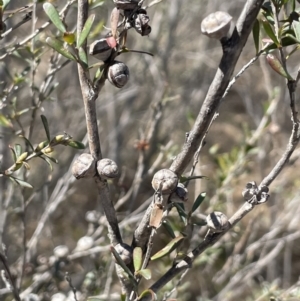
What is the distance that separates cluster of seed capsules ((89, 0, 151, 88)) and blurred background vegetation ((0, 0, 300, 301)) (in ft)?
1.82

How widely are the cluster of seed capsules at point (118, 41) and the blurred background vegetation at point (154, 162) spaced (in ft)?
1.82

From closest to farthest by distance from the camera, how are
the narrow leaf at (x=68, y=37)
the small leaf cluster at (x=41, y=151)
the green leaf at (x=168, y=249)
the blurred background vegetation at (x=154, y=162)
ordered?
the narrow leaf at (x=68, y=37)
the green leaf at (x=168, y=249)
the small leaf cluster at (x=41, y=151)
the blurred background vegetation at (x=154, y=162)

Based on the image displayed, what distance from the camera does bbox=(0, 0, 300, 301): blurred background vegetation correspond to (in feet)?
5.77

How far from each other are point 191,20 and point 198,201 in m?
3.27

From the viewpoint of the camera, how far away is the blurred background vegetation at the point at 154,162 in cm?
176

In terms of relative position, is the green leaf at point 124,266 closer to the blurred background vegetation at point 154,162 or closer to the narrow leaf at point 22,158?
the narrow leaf at point 22,158

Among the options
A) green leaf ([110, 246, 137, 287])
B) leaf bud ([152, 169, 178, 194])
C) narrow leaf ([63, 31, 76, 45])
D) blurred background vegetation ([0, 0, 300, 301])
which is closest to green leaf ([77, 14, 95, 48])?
narrow leaf ([63, 31, 76, 45])

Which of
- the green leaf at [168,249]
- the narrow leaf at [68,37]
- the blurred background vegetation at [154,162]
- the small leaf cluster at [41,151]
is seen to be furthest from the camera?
the blurred background vegetation at [154,162]

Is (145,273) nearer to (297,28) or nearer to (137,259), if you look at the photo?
(137,259)

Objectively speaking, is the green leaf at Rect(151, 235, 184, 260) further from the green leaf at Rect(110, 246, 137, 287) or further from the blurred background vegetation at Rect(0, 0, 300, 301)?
the blurred background vegetation at Rect(0, 0, 300, 301)

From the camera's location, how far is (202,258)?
5.95 ft

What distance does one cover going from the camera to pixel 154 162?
7.15 feet

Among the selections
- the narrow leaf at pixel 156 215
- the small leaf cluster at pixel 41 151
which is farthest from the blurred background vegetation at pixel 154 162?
the narrow leaf at pixel 156 215

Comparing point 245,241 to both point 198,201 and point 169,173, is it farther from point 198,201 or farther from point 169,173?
point 169,173
